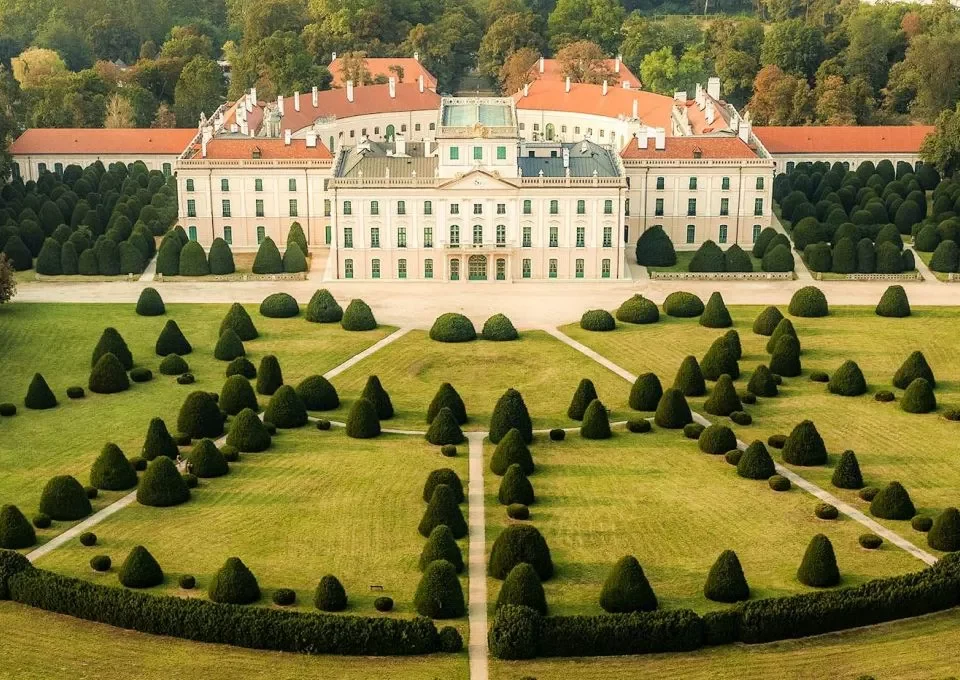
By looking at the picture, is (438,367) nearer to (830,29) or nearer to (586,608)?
(586,608)

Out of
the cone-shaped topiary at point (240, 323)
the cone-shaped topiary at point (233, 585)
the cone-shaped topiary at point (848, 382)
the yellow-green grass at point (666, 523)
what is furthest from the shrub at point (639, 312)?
the cone-shaped topiary at point (233, 585)

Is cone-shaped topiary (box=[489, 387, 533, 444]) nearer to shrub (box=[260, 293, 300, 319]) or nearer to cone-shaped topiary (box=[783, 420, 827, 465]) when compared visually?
cone-shaped topiary (box=[783, 420, 827, 465])

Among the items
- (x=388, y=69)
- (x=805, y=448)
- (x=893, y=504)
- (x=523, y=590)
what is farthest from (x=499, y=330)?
(x=388, y=69)

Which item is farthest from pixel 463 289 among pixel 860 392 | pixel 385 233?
pixel 860 392

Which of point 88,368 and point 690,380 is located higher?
point 690,380

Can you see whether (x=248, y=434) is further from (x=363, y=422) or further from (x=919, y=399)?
(x=919, y=399)

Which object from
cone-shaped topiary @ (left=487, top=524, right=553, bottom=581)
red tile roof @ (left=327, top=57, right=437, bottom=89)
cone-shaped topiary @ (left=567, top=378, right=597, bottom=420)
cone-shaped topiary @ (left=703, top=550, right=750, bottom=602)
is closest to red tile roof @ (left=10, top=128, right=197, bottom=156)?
red tile roof @ (left=327, top=57, right=437, bottom=89)
